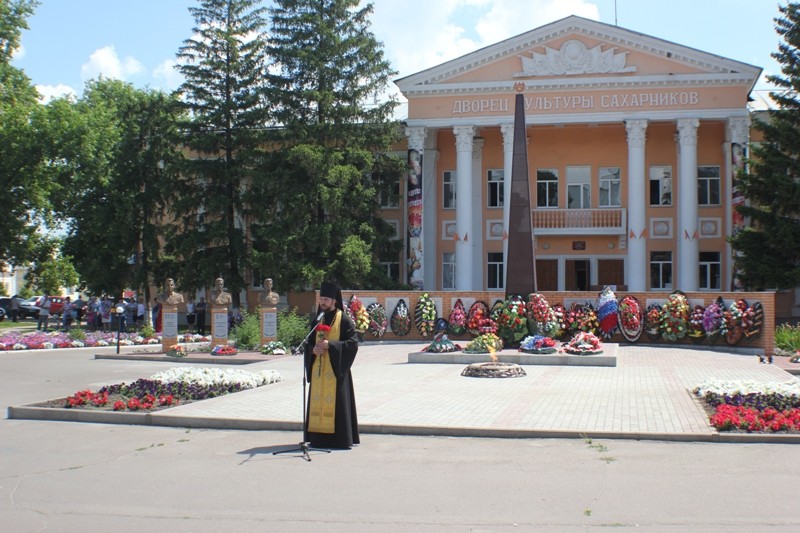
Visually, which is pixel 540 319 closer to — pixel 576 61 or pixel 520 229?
pixel 520 229

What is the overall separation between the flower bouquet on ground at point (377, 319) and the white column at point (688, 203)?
1602cm

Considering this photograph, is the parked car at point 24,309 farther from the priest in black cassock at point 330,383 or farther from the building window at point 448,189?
the priest in black cassock at point 330,383

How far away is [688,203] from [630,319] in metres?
14.0

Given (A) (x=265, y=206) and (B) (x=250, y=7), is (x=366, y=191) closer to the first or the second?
(A) (x=265, y=206)

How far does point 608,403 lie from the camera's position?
40.4 feet

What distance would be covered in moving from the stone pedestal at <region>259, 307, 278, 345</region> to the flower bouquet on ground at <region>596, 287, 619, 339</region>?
962 centimetres

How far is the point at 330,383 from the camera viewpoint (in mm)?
9203

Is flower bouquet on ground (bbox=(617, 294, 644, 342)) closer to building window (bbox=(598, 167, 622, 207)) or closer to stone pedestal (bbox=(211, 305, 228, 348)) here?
stone pedestal (bbox=(211, 305, 228, 348))

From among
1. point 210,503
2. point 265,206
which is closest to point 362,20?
point 265,206

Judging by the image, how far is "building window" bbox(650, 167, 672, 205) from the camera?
39219mm

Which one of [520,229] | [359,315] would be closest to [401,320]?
[359,315]

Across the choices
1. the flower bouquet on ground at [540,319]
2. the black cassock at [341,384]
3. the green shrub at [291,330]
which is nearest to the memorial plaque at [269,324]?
the green shrub at [291,330]

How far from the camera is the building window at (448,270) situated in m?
41.3

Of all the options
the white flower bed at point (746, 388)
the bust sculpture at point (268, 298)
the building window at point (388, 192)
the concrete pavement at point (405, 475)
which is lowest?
the concrete pavement at point (405, 475)
